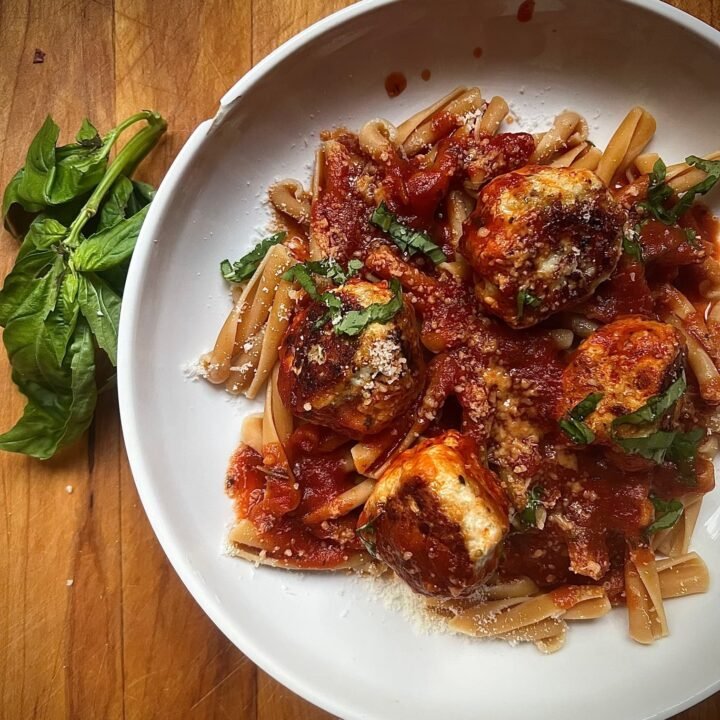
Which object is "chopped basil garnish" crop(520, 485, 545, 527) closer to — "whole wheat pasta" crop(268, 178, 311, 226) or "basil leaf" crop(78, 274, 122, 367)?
"whole wheat pasta" crop(268, 178, 311, 226)

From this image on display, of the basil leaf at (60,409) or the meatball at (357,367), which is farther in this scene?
the basil leaf at (60,409)

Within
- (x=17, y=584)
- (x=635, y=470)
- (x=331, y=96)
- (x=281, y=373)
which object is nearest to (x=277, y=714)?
(x=17, y=584)

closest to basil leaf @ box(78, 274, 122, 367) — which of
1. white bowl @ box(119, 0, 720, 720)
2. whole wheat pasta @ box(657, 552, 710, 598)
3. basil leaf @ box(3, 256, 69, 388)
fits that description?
basil leaf @ box(3, 256, 69, 388)

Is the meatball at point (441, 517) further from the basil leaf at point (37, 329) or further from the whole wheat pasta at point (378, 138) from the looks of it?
the basil leaf at point (37, 329)

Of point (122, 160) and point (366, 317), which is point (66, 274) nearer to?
point (122, 160)

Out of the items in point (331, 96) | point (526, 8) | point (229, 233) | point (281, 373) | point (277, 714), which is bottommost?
point (277, 714)

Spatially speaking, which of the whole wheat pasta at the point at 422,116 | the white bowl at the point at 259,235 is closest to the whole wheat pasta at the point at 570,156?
the white bowl at the point at 259,235

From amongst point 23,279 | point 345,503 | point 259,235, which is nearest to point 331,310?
point 259,235

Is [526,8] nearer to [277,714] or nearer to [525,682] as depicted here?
[525,682]
